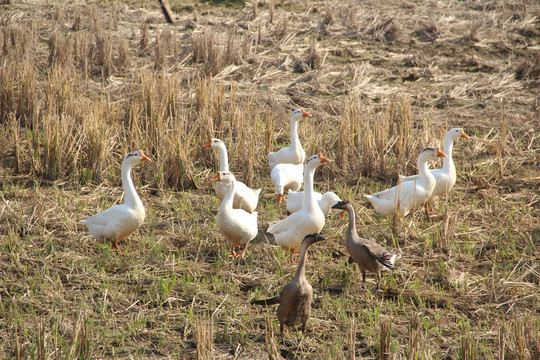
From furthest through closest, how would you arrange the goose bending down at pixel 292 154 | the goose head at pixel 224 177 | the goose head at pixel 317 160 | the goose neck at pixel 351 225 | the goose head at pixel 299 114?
1. the goose head at pixel 299 114
2. the goose bending down at pixel 292 154
3. the goose head at pixel 317 160
4. the goose head at pixel 224 177
5. the goose neck at pixel 351 225

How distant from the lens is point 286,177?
23.7ft

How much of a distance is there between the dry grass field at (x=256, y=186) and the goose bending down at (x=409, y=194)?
0.17 metres

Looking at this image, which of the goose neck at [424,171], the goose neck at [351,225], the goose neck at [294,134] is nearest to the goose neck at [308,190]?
the goose neck at [351,225]

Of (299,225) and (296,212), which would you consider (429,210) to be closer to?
(296,212)

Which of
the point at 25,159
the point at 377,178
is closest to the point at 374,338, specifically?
the point at 377,178

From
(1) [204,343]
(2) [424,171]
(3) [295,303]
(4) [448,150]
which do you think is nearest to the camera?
(1) [204,343]

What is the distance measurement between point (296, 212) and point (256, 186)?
185 cm

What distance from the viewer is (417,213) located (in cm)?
703

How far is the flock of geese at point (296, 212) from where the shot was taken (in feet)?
15.4

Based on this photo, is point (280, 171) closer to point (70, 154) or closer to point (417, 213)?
point (417, 213)

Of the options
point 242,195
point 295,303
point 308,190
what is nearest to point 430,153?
point 308,190

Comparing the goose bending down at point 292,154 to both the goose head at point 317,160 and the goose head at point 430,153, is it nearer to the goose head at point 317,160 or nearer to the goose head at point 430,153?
the goose head at point 317,160

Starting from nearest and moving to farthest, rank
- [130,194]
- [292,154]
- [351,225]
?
1. [351,225]
2. [130,194]
3. [292,154]

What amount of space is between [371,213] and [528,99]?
522 centimetres
